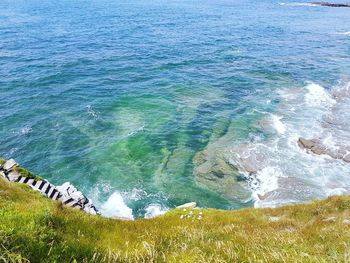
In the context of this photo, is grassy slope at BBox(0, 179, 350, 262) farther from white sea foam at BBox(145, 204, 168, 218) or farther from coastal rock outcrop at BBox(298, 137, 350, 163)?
coastal rock outcrop at BBox(298, 137, 350, 163)

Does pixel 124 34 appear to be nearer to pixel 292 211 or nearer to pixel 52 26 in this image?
pixel 52 26

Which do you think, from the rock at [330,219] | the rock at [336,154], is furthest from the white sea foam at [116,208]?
the rock at [336,154]

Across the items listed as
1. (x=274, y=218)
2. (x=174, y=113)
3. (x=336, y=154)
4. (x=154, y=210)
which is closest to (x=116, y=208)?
(x=154, y=210)

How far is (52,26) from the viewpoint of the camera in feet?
310

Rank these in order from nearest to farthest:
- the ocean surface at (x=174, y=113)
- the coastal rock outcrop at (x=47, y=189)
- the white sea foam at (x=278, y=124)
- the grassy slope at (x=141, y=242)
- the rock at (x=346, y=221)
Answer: the grassy slope at (x=141, y=242) → the rock at (x=346, y=221) → the coastal rock outcrop at (x=47, y=189) → the ocean surface at (x=174, y=113) → the white sea foam at (x=278, y=124)

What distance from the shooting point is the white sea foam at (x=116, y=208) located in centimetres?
3012

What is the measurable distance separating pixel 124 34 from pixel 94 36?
7836 mm

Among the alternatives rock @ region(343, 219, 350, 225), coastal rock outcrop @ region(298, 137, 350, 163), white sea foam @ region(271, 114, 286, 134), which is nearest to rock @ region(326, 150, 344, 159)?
coastal rock outcrop @ region(298, 137, 350, 163)

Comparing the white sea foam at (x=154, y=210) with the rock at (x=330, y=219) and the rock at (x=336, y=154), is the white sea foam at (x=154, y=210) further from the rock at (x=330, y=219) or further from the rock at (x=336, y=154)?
the rock at (x=336, y=154)

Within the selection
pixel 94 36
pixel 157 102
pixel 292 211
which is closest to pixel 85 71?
pixel 157 102

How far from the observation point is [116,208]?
3086cm

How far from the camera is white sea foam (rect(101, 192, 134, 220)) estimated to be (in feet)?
98.8

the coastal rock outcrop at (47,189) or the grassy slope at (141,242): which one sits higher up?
the grassy slope at (141,242)

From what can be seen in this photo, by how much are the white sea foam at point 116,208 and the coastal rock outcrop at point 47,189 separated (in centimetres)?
392
